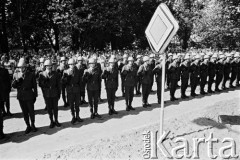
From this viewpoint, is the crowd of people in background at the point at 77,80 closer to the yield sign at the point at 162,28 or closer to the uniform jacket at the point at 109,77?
the uniform jacket at the point at 109,77

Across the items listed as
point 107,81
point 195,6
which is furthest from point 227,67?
point 195,6

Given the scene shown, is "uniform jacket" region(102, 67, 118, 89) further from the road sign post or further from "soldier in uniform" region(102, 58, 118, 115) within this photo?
the road sign post

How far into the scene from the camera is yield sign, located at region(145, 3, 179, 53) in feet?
15.3

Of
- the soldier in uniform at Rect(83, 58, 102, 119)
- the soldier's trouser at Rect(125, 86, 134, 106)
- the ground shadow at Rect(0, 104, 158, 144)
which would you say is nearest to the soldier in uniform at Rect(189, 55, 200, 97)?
the ground shadow at Rect(0, 104, 158, 144)

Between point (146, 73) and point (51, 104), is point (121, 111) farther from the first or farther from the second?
point (51, 104)

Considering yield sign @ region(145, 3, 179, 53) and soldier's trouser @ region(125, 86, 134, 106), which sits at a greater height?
yield sign @ region(145, 3, 179, 53)

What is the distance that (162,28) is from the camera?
4824 mm

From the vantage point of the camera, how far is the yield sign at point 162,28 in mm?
4656

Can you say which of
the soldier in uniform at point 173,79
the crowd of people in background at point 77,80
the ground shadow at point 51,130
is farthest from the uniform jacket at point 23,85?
the soldier in uniform at point 173,79

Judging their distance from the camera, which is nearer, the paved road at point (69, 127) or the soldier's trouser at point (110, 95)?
the paved road at point (69, 127)

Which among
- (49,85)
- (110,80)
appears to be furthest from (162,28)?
(110,80)

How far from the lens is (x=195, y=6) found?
39594mm

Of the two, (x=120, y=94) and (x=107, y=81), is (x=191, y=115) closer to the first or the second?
(x=107, y=81)

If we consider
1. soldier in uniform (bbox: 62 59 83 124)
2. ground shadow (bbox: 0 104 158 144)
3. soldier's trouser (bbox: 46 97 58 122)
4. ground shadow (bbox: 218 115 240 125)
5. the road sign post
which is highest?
the road sign post
